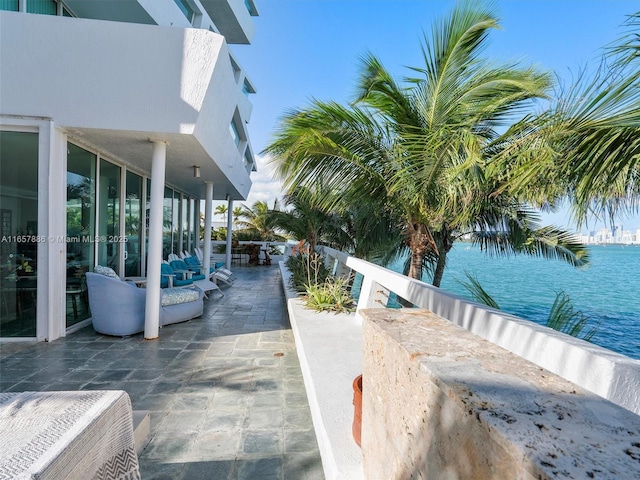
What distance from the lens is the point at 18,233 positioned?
5.04m

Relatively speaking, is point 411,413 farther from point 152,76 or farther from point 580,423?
point 152,76

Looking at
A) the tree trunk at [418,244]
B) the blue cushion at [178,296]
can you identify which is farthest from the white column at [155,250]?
the tree trunk at [418,244]

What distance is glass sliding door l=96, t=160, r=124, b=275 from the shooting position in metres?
6.51

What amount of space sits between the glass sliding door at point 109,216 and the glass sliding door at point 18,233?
132cm

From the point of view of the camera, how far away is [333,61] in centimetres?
749

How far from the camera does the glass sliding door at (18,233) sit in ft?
16.4

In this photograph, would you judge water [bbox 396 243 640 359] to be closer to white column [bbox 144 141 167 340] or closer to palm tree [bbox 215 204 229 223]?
white column [bbox 144 141 167 340]

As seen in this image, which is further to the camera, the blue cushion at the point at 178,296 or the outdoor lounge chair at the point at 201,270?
the outdoor lounge chair at the point at 201,270

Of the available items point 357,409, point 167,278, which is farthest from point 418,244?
point 167,278

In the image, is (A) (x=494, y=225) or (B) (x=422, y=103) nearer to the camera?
(B) (x=422, y=103)

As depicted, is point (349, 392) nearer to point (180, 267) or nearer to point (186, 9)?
point (180, 267)

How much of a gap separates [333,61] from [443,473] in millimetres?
8066

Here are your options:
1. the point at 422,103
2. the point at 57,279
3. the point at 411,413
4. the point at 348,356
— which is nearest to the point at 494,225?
the point at 422,103

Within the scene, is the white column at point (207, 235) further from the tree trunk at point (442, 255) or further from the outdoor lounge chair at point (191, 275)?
the tree trunk at point (442, 255)
